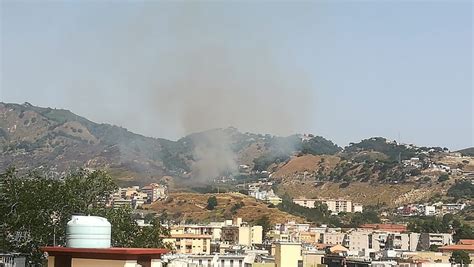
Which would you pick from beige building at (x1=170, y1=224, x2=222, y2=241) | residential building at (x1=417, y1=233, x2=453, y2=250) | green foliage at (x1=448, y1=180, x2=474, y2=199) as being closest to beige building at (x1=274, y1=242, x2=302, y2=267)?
beige building at (x1=170, y1=224, x2=222, y2=241)

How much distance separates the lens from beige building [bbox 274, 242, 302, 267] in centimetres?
3756

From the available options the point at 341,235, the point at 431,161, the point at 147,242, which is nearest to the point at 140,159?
the point at 431,161

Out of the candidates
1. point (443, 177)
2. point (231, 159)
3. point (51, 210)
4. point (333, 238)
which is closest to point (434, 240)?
point (333, 238)

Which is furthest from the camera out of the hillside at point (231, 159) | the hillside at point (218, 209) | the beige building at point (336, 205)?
the hillside at point (231, 159)

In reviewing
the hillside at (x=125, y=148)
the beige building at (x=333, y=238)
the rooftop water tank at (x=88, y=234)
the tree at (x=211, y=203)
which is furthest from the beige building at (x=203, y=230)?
the rooftop water tank at (x=88, y=234)

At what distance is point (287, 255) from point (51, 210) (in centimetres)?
1702

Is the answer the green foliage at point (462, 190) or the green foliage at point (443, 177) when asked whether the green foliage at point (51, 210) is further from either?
the green foliage at point (443, 177)

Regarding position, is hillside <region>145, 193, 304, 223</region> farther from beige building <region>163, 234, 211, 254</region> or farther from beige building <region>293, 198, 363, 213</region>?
beige building <region>163, 234, 211, 254</region>

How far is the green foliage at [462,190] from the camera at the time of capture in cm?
11869

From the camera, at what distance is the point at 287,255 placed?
125 ft

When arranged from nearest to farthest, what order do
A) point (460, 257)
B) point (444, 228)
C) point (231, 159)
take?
point (460, 257), point (444, 228), point (231, 159)

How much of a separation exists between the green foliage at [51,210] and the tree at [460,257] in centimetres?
3548

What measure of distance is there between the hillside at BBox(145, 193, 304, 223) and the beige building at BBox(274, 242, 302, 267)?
56.5 metres

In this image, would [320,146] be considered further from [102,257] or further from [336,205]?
[102,257]
